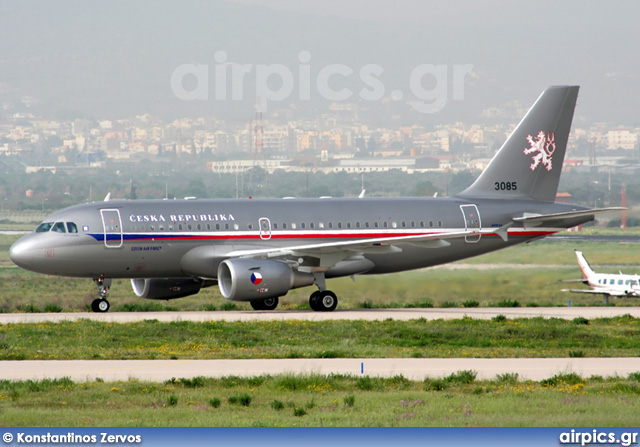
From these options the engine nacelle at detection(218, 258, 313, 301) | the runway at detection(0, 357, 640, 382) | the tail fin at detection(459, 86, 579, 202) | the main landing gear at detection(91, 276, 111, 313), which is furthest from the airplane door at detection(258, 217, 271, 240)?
the runway at detection(0, 357, 640, 382)

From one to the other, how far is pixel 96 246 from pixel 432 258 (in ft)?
43.0

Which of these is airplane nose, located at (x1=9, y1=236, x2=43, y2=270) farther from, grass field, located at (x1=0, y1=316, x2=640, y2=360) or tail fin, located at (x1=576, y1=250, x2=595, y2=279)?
tail fin, located at (x1=576, y1=250, x2=595, y2=279)

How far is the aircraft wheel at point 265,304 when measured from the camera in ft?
129

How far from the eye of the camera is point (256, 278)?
35594 mm

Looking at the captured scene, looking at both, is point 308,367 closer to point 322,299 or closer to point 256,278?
point 256,278

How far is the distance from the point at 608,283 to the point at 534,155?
990 cm

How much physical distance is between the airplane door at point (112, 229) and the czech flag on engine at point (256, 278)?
16.3 feet

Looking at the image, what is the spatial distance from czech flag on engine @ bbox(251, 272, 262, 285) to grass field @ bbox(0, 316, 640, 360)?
4003mm

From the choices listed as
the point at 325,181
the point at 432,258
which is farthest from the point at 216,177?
the point at 432,258

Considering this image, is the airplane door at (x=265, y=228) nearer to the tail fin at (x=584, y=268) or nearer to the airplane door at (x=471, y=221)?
the airplane door at (x=471, y=221)

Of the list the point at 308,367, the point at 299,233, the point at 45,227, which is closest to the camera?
the point at 308,367

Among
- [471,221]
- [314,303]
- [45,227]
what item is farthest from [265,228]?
[471,221]

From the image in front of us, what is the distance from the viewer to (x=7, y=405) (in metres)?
17.2

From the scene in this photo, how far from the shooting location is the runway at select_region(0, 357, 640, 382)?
2109 cm
